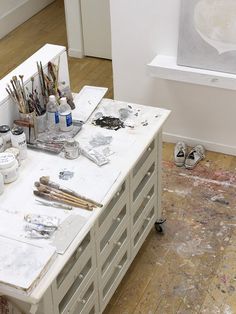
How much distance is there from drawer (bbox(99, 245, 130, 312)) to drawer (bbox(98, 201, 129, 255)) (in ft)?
0.57

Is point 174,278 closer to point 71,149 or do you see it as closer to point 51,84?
point 71,149

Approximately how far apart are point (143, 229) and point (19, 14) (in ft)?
11.7

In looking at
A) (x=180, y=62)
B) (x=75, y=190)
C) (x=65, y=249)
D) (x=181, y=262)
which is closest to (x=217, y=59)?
(x=180, y=62)

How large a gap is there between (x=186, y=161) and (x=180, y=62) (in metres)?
0.67

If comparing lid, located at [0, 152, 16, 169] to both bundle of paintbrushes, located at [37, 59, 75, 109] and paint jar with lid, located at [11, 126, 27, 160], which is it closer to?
paint jar with lid, located at [11, 126, 27, 160]

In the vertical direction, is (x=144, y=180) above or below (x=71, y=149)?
below

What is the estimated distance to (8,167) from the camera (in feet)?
7.93

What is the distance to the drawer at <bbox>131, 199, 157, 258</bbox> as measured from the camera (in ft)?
9.70

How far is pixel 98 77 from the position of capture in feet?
16.2

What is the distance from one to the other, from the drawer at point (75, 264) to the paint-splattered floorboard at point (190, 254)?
610 mm

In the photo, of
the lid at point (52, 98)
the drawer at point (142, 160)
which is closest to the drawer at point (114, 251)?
the drawer at point (142, 160)

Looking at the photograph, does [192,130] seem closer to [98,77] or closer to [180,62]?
[180,62]

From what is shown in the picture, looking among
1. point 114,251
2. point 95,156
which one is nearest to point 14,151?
point 95,156

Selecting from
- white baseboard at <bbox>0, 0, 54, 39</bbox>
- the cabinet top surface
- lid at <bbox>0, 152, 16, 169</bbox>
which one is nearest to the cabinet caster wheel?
the cabinet top surface
